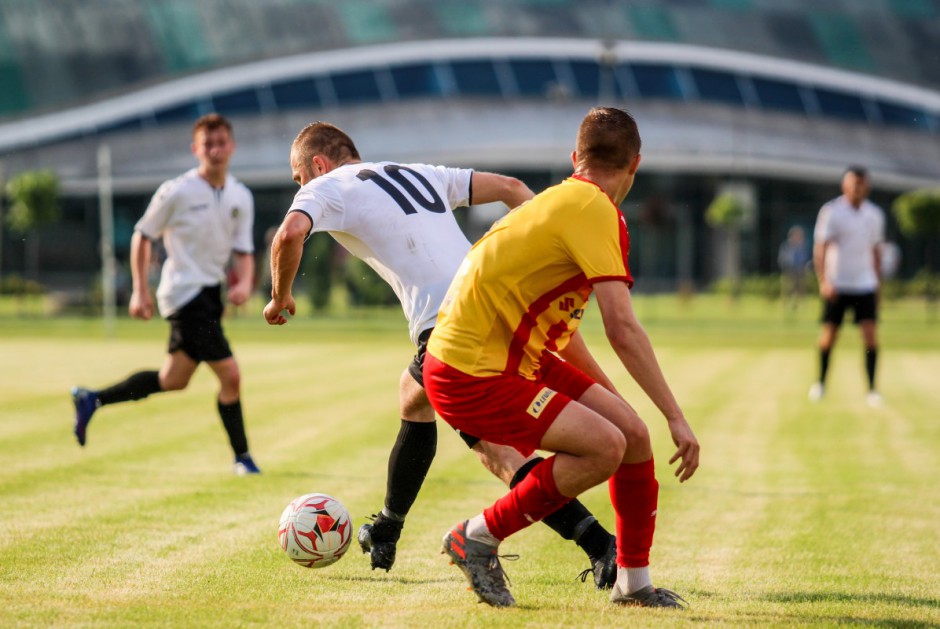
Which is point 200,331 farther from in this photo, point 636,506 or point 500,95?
point 500,95

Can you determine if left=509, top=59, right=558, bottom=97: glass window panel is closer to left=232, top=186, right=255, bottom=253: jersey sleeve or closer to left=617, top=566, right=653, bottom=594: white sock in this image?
left=232, top=186, right=255, bottom=253: jersey sleeve

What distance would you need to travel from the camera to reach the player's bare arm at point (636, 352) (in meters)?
4.11

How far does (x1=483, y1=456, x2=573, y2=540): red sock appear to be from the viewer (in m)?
4.39

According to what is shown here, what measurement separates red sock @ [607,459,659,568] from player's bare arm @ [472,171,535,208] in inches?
58.3

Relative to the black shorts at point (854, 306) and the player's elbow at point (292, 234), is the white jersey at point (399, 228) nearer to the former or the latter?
the player's elbow at point (292, 234)

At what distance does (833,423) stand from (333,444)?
15.1 feet

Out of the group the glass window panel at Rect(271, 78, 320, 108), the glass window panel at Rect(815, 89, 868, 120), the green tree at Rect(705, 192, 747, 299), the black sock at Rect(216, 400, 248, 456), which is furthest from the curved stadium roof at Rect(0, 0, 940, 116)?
the black sock at Rect(216, 400, 248, 456)

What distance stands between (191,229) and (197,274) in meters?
0.30

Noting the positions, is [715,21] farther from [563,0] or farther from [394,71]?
[394,71]

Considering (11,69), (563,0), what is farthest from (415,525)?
(11,69)

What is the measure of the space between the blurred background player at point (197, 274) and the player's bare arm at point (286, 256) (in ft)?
9.92

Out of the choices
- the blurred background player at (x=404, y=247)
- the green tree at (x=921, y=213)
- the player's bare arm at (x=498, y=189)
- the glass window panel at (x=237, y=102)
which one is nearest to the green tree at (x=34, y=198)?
the glass window panel at (x=237, y=102)

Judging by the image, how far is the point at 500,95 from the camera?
49.7 metres

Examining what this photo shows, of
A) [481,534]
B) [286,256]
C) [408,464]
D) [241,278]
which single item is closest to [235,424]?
[241,278]
